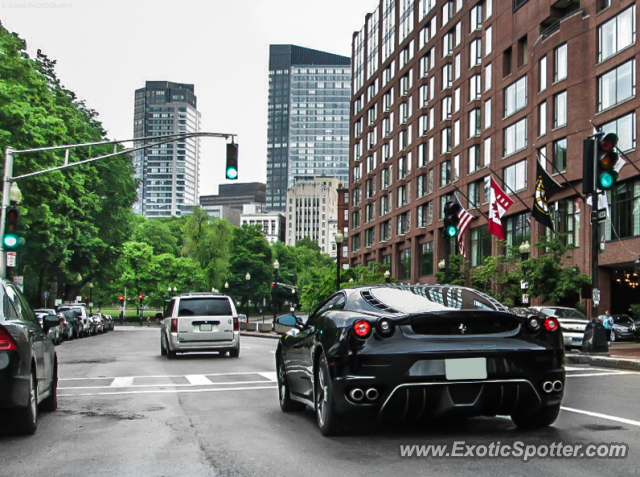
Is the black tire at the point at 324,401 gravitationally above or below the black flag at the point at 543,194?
below

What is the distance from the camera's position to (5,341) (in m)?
7.27

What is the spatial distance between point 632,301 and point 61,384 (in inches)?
1618

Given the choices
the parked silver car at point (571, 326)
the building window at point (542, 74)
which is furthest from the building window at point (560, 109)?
the parked silver car at point (571, 326)

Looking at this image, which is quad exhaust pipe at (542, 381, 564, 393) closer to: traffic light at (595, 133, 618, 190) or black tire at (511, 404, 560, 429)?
black tire at (511, 404, 560, 429)

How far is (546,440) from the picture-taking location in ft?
22.9

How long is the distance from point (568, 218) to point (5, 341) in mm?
41639

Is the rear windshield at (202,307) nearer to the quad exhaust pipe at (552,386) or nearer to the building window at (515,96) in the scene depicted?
the quad exhaust pipe at (552,386)

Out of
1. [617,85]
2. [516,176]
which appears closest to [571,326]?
[617,85]

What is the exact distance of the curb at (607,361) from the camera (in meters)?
17.5

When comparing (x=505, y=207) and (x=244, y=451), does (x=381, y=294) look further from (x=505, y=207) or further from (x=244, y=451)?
(x=505, y=207)

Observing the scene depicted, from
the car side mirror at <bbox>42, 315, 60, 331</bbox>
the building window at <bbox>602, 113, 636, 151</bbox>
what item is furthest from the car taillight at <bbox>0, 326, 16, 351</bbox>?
the building window at <bbox>602, 113, 636, 151</bbox>

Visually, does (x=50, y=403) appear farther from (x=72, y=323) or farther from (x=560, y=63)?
(x=560, y=63)

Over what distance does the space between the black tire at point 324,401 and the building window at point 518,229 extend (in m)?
44.4

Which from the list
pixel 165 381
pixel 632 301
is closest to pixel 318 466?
pixel 165 381
